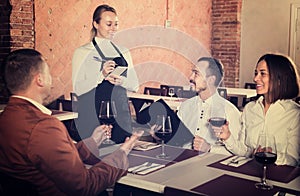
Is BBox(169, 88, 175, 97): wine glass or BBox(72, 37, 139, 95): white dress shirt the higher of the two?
BBox(72, 37, 139, 95): white dress shirt

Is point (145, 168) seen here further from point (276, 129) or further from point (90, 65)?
point (90, 65)

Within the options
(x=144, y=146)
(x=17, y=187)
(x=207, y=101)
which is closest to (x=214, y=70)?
(x=207, y=101)

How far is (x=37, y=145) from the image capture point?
171 centimetres

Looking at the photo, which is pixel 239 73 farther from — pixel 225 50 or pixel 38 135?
pixel 38 135

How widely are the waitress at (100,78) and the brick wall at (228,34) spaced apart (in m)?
5.16

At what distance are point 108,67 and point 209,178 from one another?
1.71m

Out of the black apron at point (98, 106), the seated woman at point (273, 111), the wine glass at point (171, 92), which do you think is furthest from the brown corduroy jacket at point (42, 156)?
the wine glass at point (171, 92)

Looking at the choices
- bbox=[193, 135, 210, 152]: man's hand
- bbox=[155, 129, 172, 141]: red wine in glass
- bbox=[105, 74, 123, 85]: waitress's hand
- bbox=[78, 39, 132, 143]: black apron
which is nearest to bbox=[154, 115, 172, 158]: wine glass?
bbox=[155, 129, 172, 141]: red wine in glass

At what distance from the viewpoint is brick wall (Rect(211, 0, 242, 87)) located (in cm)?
852

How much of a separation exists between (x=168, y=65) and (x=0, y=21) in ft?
11.7

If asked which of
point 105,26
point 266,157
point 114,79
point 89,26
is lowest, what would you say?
point 266,157

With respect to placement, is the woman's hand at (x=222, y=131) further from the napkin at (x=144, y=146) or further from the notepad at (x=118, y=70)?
the notepad at (x=118, y=70)

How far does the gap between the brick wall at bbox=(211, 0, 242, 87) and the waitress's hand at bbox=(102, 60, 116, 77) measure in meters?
5.58

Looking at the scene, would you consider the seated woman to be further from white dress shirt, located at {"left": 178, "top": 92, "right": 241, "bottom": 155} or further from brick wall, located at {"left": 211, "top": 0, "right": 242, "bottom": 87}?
brick wall, located at {"left": 211, "top": 0, "right": 242, "bottom": 87}
